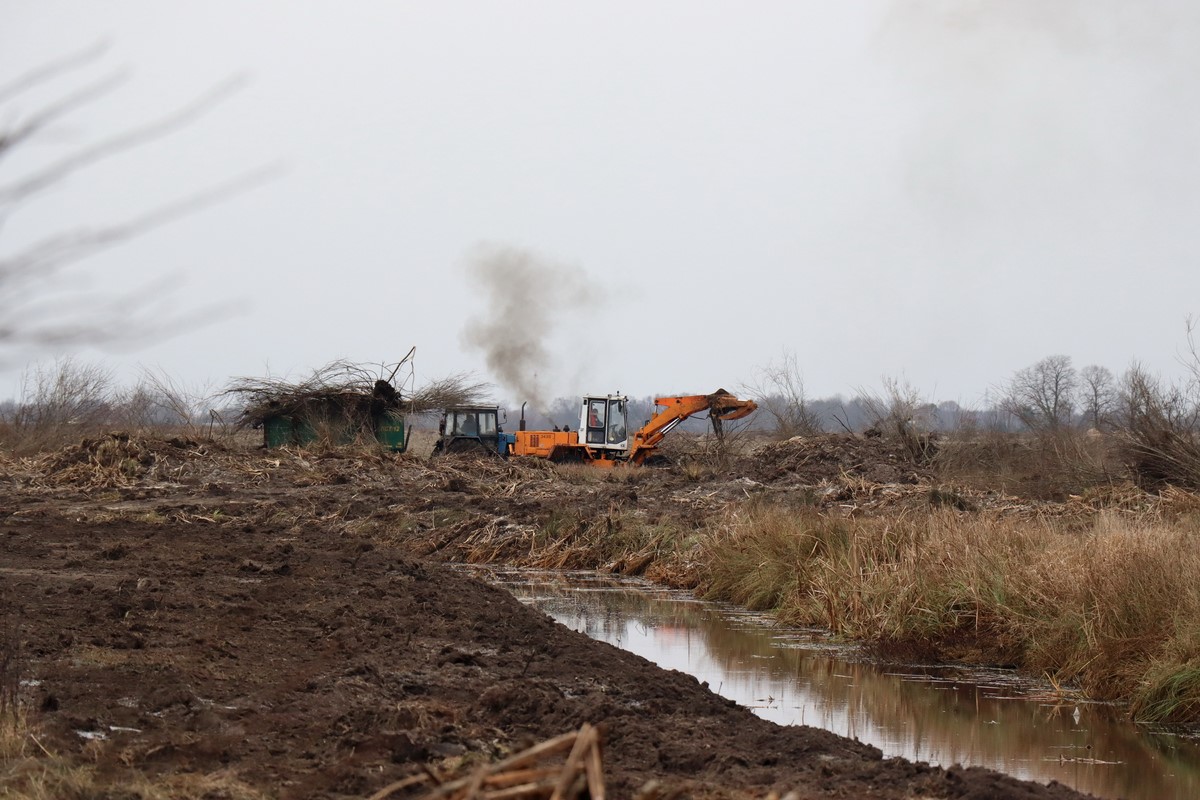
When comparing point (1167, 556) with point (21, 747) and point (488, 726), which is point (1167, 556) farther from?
point (21, 747)

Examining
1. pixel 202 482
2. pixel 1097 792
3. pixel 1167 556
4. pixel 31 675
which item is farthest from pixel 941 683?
pixel 202 482

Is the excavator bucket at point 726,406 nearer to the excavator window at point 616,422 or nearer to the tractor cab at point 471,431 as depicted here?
the excavator window at point 616,422

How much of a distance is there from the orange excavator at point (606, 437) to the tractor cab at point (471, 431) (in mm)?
1232

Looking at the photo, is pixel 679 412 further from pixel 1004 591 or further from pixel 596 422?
pixel 1004 591

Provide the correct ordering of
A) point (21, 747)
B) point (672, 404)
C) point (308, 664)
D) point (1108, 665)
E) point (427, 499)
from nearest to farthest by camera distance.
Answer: point (21, 747) < point (308, 664) < point (1108, 665) < point (427, 499) < point (672, 404)

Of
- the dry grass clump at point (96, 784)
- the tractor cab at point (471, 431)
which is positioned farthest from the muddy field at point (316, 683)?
the tractor cab at point (471, 431)

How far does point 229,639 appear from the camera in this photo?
10.2 meters

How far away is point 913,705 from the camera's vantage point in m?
11.2

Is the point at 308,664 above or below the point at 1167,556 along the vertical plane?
below

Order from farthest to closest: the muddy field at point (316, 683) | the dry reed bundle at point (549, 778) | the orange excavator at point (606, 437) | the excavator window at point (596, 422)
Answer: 1. the excavator window at point (596, 422)
2. the orange excavator at point (606, 437)
3. the muddy field at point (316, 683)
4. the dry reed bundle at point (549, 778)

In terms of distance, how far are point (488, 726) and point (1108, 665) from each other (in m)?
6.37

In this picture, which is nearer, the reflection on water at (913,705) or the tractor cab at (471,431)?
the reflection on water at (913,705)

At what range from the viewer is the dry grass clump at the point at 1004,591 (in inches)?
433

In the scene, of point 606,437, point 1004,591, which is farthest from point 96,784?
point 606,437
